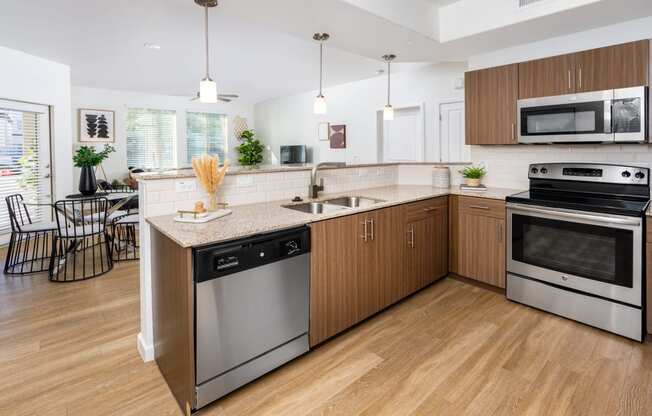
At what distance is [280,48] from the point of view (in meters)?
4.71

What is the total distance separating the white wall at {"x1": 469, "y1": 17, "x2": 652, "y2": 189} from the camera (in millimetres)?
2818

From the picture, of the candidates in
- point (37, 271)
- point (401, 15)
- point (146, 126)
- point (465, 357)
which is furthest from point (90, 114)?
point (465, 357)

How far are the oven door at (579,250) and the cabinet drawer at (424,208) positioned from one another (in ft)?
1.95

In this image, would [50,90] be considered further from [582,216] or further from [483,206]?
[582,216]

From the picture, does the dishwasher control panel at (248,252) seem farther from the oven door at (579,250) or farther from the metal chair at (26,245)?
the metal chair at (26,245)

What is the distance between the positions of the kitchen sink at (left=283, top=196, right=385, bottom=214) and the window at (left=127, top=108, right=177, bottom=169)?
6.39 metres

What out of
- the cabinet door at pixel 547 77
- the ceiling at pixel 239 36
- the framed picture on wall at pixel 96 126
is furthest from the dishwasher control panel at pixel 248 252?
the framed picture on wall at pixel 96 126

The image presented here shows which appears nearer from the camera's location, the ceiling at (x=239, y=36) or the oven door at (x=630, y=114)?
the oven door at (x=630, y=114)

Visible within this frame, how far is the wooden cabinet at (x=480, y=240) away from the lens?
309cm

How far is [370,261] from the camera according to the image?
259 cm

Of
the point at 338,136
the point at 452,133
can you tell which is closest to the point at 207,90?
the point at 452,133

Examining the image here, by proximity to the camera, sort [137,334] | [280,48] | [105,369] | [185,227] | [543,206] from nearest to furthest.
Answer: [185,227], [105,369], [137,334], [543,206], [280,48]

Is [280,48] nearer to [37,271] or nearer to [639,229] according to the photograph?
[37,271]

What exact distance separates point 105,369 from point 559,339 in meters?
2.90
